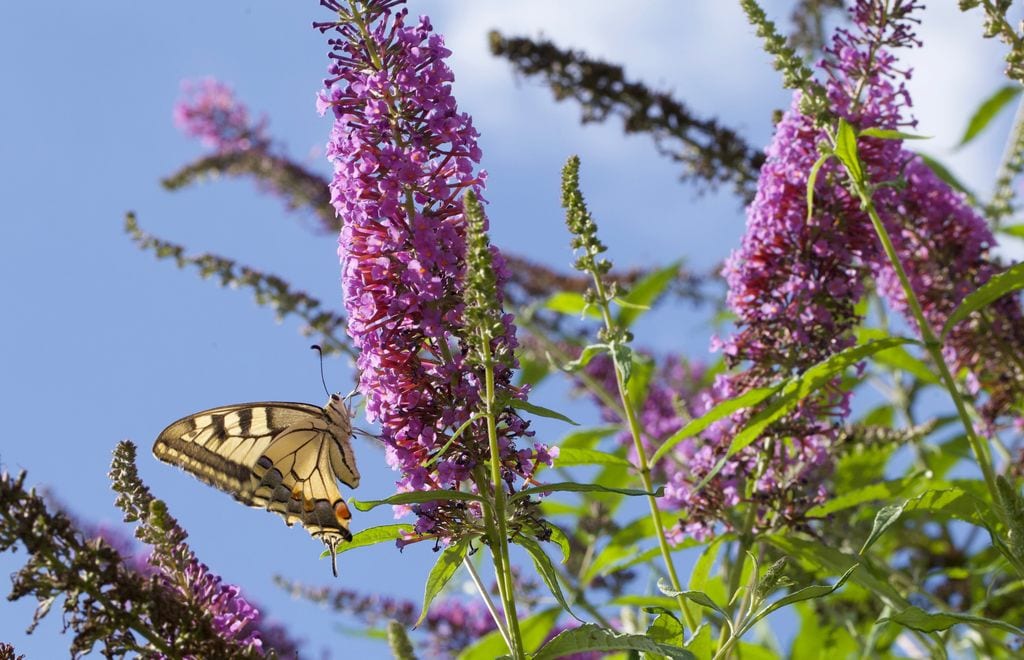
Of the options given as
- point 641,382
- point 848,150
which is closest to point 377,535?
point 848,150

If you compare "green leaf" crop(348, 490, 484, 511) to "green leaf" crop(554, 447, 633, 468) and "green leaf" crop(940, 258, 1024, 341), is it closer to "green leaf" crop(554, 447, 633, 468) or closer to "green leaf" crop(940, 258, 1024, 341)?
"green leaf" crop(554, 447, 633, 468)

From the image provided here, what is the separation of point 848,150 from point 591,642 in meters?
1.45

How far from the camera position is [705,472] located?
3.16m

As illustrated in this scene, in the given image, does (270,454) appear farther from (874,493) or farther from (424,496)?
(874,493)

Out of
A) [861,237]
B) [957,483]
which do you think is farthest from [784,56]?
[957,483]

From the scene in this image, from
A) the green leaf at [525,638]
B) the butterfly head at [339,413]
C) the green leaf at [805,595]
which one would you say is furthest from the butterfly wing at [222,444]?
the green leaf at [805,595]

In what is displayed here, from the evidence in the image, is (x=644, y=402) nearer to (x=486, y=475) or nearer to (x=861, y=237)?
(x=861, y=237)

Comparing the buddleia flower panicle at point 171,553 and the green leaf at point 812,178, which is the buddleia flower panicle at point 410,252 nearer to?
the buddleia flower panicle at point 171,553

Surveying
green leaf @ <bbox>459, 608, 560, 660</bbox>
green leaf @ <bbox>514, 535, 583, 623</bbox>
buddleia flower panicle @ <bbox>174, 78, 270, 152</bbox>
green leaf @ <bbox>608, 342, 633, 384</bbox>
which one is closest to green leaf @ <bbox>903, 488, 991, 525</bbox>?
green leaf @ <bbox>608, 342, 633, 384</bbox>

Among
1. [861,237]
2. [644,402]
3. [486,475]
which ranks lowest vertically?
[486,475]

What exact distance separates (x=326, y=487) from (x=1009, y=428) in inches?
103

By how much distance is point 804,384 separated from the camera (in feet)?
8.74

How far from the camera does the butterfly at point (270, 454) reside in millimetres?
3010

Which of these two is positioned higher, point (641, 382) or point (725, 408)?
point (641, 382)
